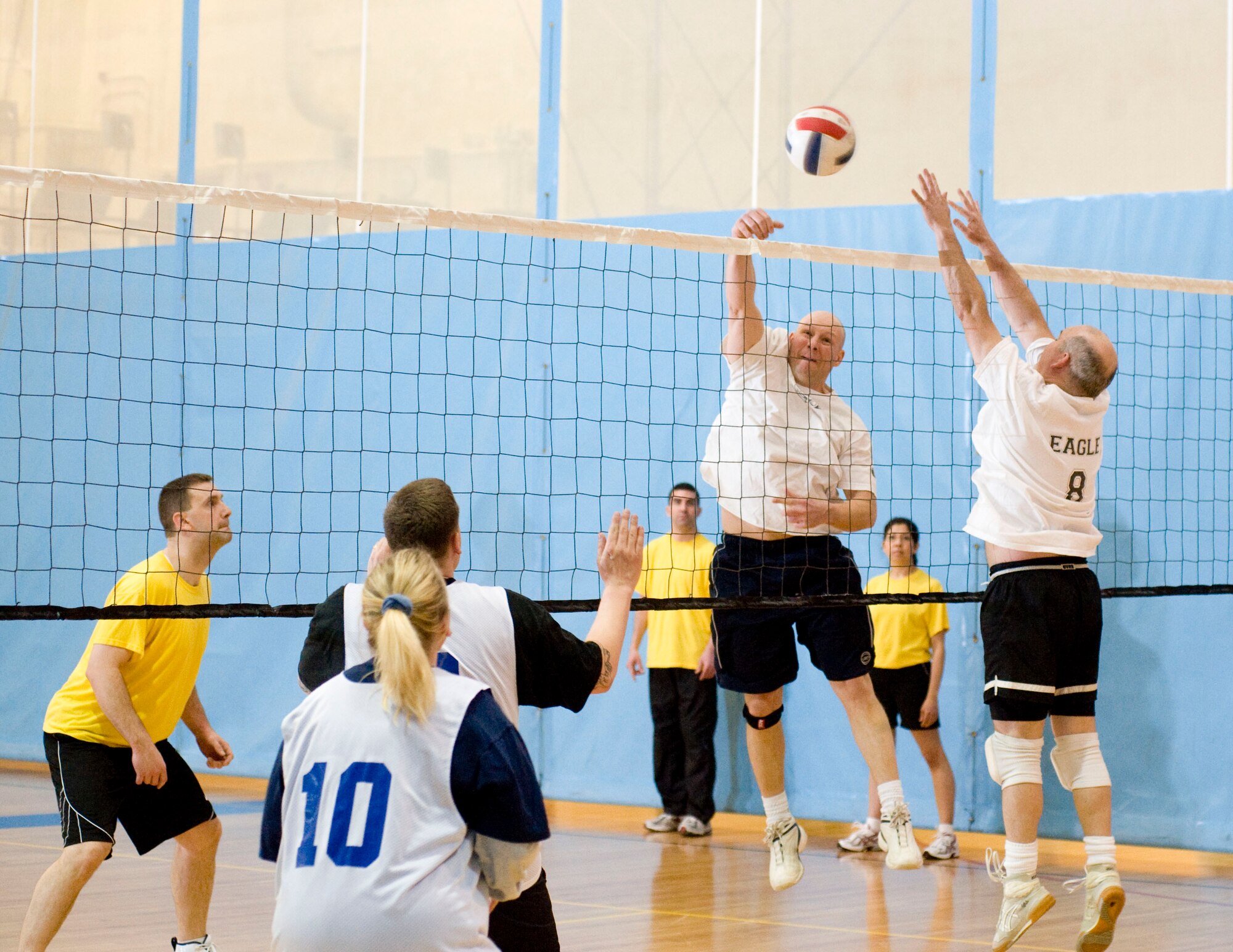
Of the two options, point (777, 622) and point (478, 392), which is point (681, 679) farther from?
point (777, 622)

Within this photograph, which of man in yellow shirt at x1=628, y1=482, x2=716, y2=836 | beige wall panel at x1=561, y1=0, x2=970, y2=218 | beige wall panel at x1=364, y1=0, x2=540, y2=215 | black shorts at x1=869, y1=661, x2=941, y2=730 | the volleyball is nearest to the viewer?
the volleyball

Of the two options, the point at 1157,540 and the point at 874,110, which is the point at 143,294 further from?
the point at 1157,540

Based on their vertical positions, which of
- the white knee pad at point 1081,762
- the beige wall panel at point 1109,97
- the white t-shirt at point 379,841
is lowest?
the white knee pad at point 1081,762

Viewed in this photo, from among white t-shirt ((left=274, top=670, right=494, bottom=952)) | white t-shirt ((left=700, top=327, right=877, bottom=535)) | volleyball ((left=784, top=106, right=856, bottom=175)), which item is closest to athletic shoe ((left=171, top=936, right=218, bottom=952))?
white t-shirt ((left=700, top=327, right=877, bottom=535))

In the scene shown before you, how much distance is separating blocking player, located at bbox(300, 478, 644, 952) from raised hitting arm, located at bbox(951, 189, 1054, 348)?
2.36 m

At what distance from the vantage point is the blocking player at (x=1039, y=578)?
5.15 m

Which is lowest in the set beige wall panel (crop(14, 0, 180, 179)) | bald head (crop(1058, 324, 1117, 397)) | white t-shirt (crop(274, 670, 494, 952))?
white t-shirt (crop(274, 670, 494, 952))

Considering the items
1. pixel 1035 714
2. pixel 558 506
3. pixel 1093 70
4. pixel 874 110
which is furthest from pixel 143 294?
pixel 1035 714

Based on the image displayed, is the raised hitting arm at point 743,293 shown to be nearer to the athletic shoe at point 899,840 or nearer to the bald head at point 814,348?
the bald head at point 814,348

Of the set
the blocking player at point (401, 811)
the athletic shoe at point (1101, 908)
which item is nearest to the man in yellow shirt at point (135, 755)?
the blocking player at point (401, 811)

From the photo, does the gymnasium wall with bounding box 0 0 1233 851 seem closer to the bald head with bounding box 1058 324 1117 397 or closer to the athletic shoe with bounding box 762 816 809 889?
the athletic shoe with bounding box 762 816 809 889

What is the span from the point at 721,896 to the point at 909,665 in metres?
2.02

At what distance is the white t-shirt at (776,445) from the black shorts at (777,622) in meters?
0.09

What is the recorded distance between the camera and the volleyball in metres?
5.93
